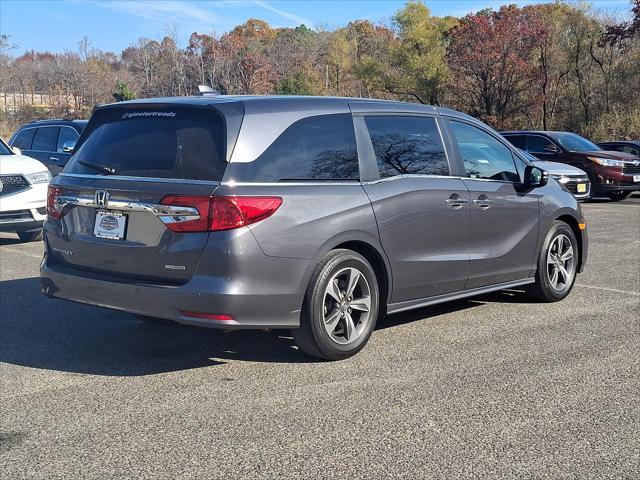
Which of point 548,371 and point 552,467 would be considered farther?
point 548,371

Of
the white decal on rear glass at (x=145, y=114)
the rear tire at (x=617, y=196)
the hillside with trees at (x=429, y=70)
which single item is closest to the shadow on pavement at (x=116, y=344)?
the white decal on rear glass at (x=145, y=114)

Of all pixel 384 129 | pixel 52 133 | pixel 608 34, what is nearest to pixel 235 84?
pixel 608 34

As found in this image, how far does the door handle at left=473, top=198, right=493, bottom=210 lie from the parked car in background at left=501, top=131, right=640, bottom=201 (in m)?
12.1

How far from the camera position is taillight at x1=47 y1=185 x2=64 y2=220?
5.34m

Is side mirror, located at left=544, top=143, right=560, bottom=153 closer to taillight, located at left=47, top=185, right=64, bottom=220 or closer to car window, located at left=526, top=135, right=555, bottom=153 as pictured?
Answer: car window, located at left=526, top=135, right=555, bottom=153

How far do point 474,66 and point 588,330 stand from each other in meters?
33.3

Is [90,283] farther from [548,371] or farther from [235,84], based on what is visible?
[235,84]

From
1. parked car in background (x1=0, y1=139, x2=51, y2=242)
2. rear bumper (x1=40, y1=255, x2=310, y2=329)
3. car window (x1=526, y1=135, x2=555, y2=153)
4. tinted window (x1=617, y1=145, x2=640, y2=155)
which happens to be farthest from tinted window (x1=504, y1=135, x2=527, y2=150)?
rear bumper (x1=40, y1=255, x2=310, y2=329)

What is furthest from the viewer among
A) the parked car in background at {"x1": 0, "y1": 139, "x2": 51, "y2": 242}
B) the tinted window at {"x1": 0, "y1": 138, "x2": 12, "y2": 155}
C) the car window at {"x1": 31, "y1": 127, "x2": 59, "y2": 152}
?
the car window at {"x1": 31, "y1": 127, "x2": 59, "y2": 152}

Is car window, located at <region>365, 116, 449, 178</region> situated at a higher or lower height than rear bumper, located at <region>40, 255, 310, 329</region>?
higher

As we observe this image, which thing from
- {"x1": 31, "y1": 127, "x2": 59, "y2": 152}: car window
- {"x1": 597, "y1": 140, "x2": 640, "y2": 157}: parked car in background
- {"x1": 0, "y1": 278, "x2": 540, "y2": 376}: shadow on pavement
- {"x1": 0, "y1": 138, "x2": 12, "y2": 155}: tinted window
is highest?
{"x1": 31, "y1": 127, "x2": 59, "y2": 152}: car window

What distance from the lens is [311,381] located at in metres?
4.82

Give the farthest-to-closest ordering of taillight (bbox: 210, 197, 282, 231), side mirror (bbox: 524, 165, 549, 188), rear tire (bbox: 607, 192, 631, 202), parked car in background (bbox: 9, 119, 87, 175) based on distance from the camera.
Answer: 1. rear tire (bbox: 607, 192, 631, 202)
2. parked car in background (bbox: 9, 119, 87, 175)
3. side mirror (bbox: 524, 165, 549, 188)
4. taillight (bbox: 210, 197, 282, 231)

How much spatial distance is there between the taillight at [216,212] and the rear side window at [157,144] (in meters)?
0.18
